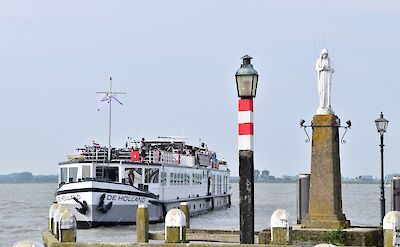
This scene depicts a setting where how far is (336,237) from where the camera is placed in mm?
14305

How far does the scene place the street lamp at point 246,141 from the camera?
12000 millimetres

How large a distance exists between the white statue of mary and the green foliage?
2456 millimetres

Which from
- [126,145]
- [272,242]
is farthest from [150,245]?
[126,145]

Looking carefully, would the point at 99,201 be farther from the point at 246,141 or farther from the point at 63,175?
the point at 246,141

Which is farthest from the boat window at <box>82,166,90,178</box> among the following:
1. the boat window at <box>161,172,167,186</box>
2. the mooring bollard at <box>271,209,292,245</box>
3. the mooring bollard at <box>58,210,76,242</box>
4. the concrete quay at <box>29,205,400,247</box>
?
the mooring bollard at <box>271,209,292,245</box>

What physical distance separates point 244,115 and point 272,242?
2201mm

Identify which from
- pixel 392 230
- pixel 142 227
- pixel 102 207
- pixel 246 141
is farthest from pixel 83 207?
pixel 392 230

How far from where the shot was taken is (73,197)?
37781 mm

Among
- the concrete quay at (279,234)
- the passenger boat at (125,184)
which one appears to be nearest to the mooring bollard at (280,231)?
the concrete quay at (279,234)

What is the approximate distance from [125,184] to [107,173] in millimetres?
3209

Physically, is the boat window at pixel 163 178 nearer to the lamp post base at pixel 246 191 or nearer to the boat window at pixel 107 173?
the boat window at pixel 107 173

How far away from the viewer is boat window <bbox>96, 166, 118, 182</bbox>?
41469mm

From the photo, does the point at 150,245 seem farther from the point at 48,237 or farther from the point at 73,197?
the point at 73,197

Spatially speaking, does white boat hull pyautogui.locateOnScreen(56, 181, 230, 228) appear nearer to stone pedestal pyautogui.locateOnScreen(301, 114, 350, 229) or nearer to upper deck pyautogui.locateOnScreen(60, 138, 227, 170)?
upper deck pyautogui.locateOnScreen(60, 138, 227, 170)
